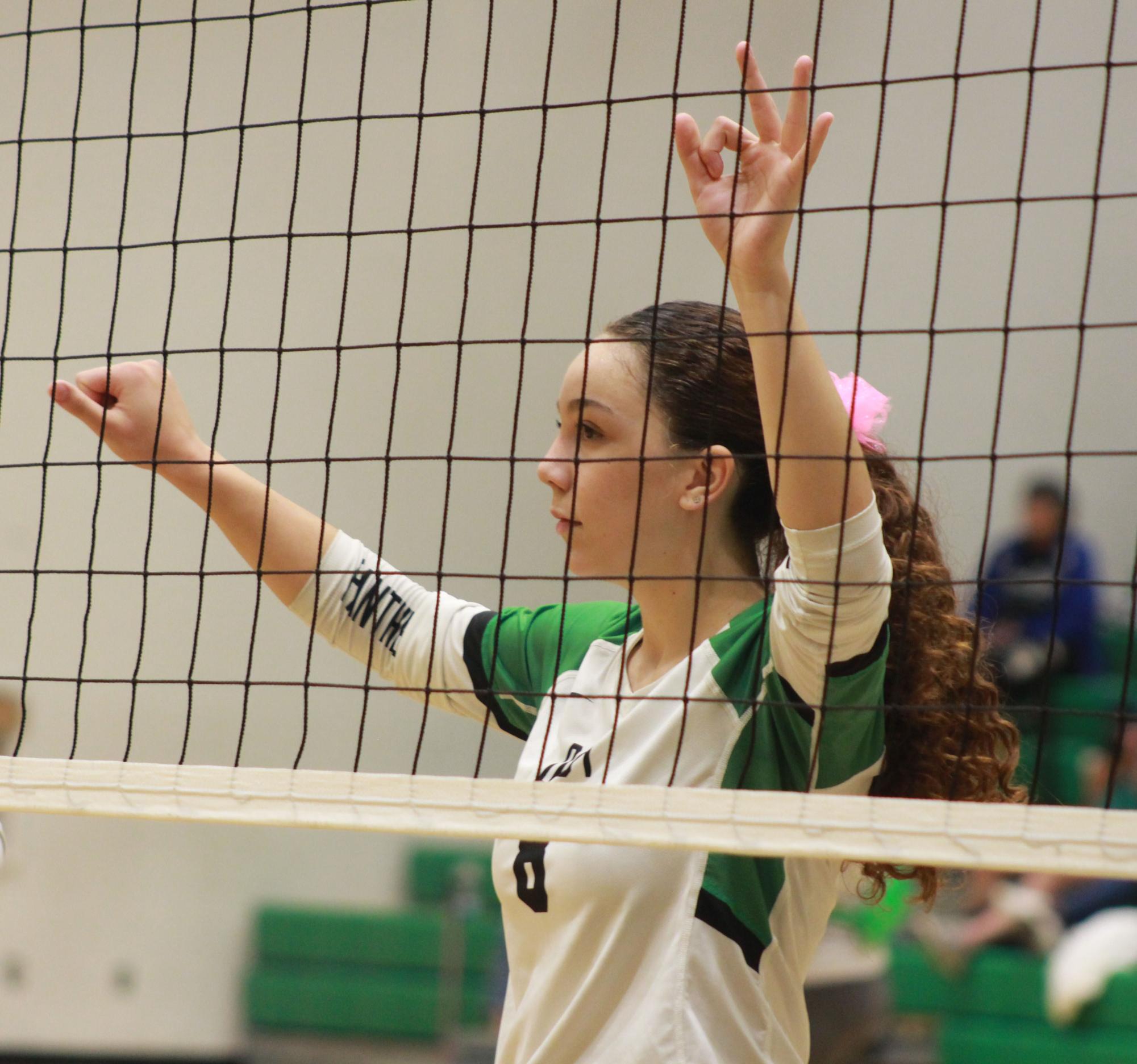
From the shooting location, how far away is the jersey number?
1.20m

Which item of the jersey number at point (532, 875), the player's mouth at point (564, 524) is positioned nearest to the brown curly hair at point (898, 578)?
the player's mouth at point (564, 524)

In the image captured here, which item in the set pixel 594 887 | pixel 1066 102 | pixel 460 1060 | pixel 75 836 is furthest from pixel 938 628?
pixel 1066 102

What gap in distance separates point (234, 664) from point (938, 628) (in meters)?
4.05

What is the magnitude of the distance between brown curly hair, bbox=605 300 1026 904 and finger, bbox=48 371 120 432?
55 centimetres

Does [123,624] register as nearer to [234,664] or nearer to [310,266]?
[234,664]

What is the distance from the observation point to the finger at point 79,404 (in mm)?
1378

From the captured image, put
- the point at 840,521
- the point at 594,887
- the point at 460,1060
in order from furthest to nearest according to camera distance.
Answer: the point at 460,1060 → the point at 594,887 → the point at 840,521

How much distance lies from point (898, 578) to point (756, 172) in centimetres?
41

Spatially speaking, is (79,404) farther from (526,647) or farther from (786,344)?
(786,344)

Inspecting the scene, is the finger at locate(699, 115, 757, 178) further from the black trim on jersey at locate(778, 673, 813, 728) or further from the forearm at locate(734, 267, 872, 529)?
the black trim on jersey at locate(778, 673, 813, 728)

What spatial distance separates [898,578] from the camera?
127 cm

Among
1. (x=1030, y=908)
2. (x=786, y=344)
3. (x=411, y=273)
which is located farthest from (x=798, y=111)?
(x=411, y=273)

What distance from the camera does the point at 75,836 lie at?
198 inches

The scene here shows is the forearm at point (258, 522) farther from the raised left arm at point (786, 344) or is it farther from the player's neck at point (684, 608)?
the raised left arm at point (786, 344)
